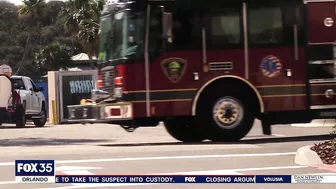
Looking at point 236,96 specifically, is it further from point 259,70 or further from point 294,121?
point 294,121

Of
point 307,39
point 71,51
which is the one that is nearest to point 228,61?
point 307,39

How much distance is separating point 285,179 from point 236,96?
6.33m

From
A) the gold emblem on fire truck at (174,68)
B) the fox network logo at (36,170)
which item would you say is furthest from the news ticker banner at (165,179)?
the gold emblem on fire truck at (174,68)

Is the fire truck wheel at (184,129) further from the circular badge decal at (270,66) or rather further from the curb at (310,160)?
the curb at (310,160)

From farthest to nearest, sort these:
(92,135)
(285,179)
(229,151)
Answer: (92,135) < (229,151) < (285,179)

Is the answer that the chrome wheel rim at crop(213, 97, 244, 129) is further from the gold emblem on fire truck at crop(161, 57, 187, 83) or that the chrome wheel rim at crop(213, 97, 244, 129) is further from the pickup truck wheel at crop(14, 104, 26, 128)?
the pickup truck wheel at crop(14, 104, 26, 128)

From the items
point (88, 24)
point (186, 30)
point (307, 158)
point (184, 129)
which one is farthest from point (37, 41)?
point (307, 158)

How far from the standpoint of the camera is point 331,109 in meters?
14.0

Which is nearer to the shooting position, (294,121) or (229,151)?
(229,151)

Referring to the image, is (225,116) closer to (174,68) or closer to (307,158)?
(174,68)

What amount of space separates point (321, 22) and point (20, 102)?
14.6 metres

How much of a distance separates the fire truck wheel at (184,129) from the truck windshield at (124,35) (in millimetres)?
2010

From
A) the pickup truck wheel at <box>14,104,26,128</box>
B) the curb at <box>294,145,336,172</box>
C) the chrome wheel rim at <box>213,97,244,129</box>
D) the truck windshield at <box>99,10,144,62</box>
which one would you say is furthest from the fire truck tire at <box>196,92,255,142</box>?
the pickup truck wheel at <box>14,104,26,128</box>

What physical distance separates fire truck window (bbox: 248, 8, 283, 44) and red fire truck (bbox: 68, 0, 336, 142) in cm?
2
